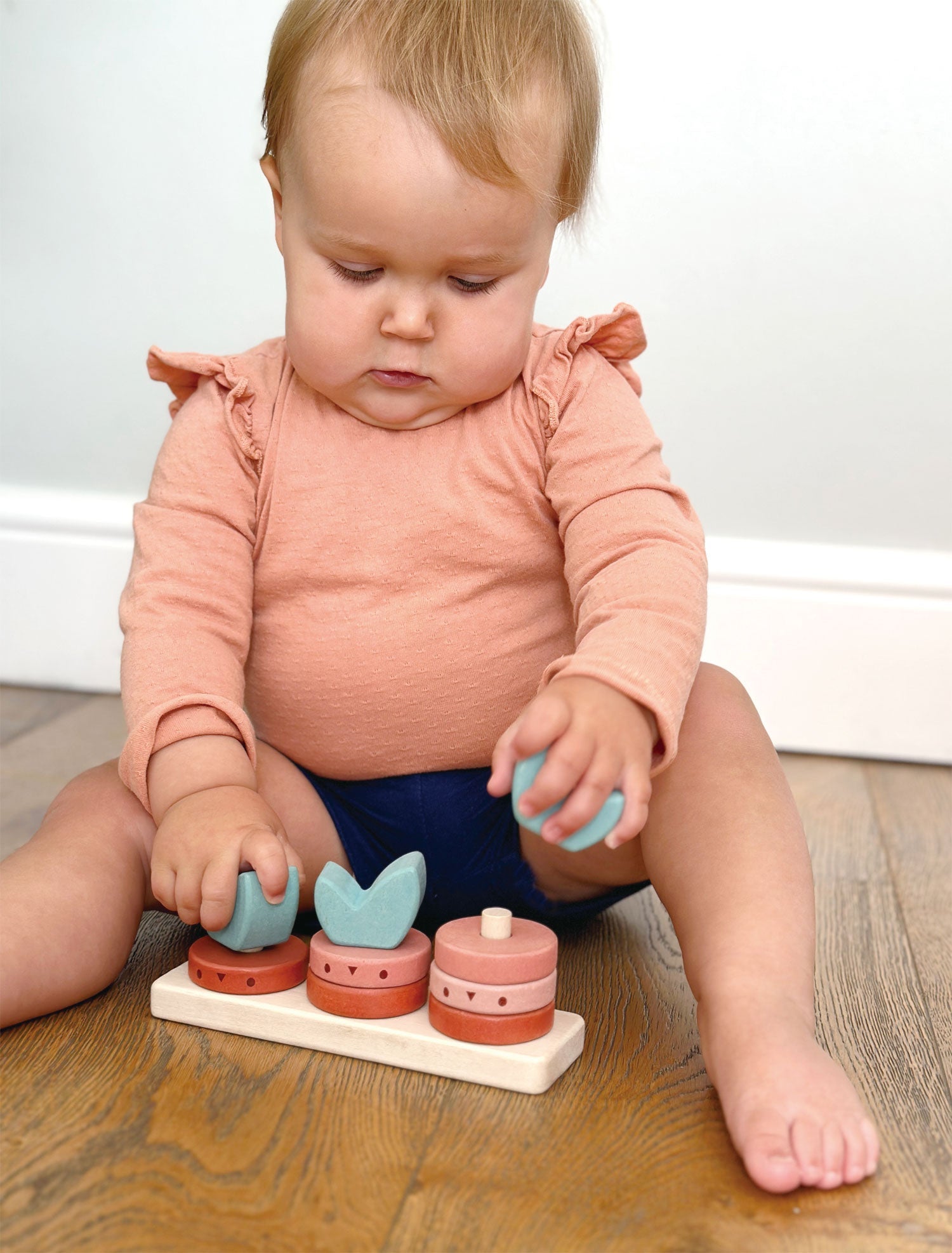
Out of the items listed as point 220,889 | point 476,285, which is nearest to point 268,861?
point 220,889

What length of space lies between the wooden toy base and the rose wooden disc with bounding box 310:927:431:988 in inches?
0.7

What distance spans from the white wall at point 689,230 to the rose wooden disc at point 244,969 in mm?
760

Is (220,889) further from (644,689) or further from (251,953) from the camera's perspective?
(644,689)

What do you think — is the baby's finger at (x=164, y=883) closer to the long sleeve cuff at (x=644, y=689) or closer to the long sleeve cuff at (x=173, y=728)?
the long sleeve cuff at (x=173, y=728)

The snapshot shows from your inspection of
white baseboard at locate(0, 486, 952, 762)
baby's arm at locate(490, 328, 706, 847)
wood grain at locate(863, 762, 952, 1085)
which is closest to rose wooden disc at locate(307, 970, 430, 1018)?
baby's arm at locate(490, 328, 706, 847)

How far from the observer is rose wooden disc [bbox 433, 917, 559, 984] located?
0.62m

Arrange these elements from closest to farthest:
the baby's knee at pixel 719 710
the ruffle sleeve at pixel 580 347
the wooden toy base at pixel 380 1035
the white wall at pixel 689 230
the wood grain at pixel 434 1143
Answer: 1. the wood grain at pixel 434 1143
2. the wooden toy base at pixel 380 1035
3. the baby's knee at pixel 719 710
4. the ruffle sleeve at pixel 580 347
5. the white wall at pixel 689 230

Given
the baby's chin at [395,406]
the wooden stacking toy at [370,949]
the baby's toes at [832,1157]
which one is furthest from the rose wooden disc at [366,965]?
the baby's chin at [395,406]

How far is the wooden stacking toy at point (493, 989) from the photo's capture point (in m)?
0.61

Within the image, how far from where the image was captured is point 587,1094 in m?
0.61

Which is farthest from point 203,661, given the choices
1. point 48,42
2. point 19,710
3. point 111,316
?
point 48,42

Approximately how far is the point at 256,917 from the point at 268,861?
33 mm

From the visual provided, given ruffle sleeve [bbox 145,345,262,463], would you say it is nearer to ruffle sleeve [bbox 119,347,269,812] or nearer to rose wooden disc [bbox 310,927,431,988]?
ruffle sleeve [bbox 119,347,269,812]

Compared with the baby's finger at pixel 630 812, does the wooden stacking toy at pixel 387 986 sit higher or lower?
lower
